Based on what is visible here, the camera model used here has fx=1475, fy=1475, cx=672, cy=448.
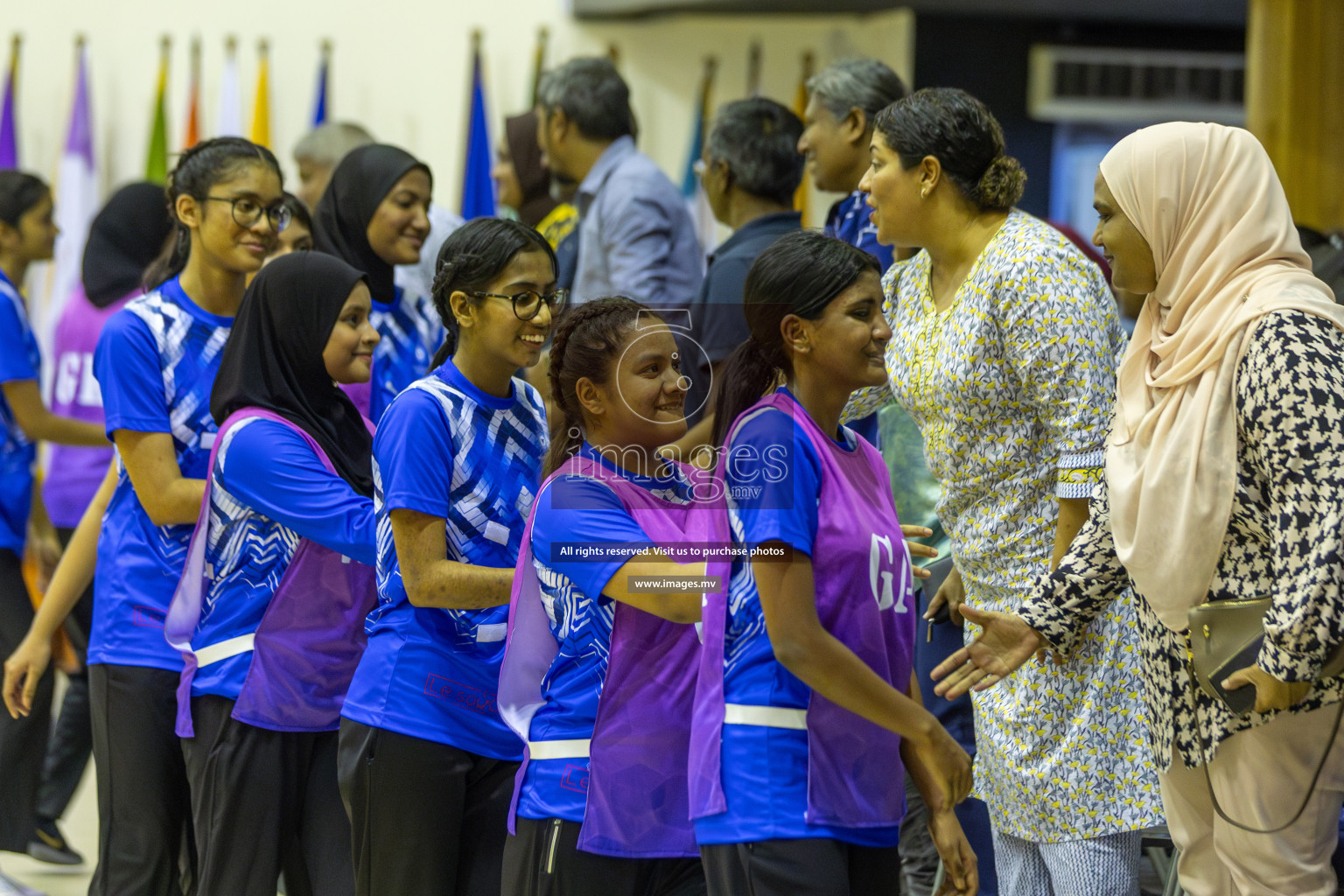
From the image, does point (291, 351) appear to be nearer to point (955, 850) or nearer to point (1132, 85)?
point (955, 850)

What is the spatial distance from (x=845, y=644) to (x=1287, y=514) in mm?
586

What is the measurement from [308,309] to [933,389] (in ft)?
3.77

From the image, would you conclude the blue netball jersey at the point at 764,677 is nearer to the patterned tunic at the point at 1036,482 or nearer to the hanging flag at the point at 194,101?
the patterned tunic at the point at 1036,482

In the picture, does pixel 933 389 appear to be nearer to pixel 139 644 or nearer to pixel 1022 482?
pixel 1022 482

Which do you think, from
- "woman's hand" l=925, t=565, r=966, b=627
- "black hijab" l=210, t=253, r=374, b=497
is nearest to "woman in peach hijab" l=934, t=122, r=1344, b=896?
"woman's hand" l=925, t=565, r=966, b=627

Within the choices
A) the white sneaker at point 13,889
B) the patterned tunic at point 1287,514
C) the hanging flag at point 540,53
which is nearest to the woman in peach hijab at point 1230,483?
the patterned tunic at point 1287,514

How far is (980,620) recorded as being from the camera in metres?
2.24

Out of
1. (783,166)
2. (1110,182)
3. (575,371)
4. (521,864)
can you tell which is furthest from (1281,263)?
(783,166)

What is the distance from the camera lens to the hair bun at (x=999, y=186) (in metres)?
2.50

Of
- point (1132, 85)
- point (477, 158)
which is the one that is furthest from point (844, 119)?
point (1132, 85)

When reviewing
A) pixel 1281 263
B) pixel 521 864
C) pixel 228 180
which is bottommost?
pixel 521 864

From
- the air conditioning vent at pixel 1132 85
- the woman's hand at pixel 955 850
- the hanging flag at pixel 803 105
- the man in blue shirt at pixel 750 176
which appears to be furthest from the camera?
the air conditioning vent at pixel 1132 85

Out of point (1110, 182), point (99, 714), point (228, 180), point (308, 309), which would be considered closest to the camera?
point (1110, 182)

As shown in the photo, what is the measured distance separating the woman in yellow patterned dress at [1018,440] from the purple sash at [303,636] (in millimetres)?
1062
